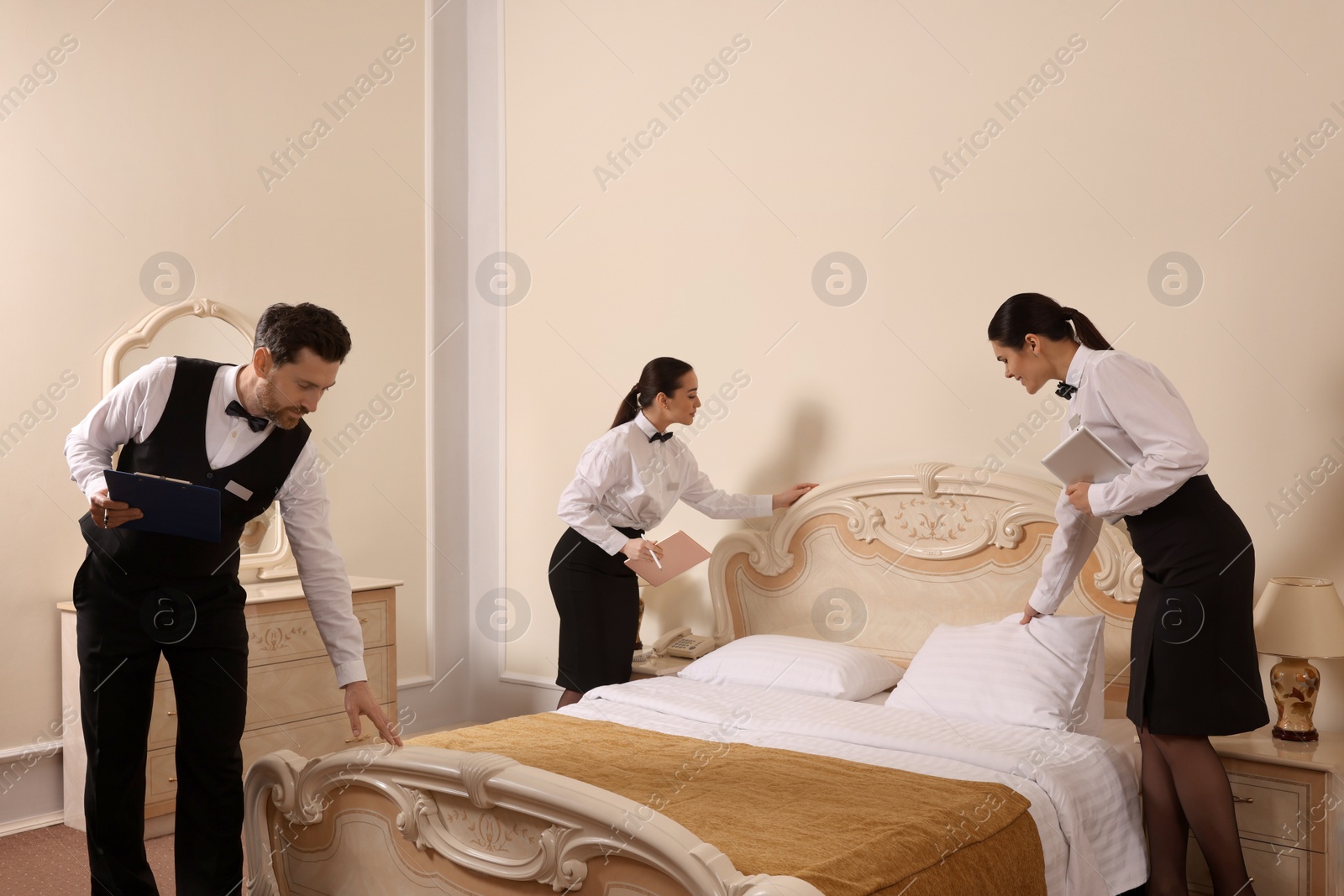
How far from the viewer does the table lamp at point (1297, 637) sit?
2793 mm

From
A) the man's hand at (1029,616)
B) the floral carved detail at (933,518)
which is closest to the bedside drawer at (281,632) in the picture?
the floral carved detail at (933,518)

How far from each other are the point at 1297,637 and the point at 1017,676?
0.71 meters

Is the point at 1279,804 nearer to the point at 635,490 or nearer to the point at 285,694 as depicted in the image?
the point at 635,490

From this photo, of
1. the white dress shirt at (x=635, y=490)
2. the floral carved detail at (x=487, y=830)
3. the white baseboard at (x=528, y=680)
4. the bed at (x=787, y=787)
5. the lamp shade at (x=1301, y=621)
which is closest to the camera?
the bed at (x=787, y=787)

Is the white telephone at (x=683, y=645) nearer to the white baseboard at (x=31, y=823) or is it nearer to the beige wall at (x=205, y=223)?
the beige wall at (x=205, y=223)

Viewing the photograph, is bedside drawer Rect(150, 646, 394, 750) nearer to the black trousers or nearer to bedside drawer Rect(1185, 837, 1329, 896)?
the black trousers

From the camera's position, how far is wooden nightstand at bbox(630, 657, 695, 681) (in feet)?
12.8

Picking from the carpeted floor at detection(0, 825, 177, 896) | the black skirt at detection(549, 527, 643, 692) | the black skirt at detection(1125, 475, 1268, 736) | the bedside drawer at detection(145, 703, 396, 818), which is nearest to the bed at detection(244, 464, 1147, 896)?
the black skirt at detection(1125, 475, 1268, 736)

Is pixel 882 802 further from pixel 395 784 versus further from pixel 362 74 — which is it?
pixel 362 74

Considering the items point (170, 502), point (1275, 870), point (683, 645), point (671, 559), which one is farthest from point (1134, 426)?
point (170, 502)

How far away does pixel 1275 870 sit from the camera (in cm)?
272

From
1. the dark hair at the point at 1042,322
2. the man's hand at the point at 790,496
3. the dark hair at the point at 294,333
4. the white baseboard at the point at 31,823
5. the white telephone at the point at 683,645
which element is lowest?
the white baseboard at the point at 31,823

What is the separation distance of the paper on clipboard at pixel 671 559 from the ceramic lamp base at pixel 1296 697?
69.1 inches

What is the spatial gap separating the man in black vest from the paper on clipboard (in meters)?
1.45
